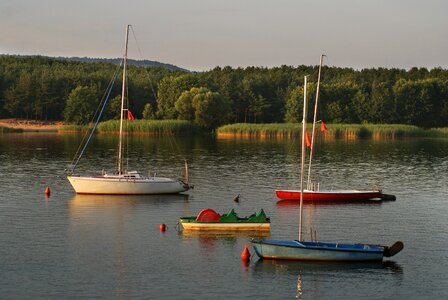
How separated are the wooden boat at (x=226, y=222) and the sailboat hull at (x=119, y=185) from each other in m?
17.7

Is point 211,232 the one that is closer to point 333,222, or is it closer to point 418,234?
point 333,222

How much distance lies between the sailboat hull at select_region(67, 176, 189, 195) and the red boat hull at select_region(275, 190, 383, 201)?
34.4ft

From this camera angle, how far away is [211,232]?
53469 millimetres

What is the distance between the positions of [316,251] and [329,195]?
80.1ft

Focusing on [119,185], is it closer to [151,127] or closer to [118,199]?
[118,199]

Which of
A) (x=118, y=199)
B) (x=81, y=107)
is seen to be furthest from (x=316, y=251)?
(x=81, y=107)

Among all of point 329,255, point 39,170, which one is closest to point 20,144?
point 39,170

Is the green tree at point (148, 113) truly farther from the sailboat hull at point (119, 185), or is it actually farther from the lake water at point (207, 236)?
the sailboat hull at point (119, 185)

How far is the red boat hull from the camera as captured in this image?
68875 mm

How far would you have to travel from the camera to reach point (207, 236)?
52.6 m

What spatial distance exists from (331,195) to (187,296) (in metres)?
31.9

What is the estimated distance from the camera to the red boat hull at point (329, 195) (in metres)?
68.9

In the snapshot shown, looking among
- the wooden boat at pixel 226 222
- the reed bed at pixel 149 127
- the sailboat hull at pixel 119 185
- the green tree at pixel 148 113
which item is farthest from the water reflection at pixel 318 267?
the green tree at pixel 148 113

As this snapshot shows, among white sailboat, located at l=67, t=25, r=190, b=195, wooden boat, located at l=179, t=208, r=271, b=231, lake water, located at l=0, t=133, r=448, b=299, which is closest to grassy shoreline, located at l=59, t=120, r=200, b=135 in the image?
lake water, located at l=0, t=133, r=448, b=299
